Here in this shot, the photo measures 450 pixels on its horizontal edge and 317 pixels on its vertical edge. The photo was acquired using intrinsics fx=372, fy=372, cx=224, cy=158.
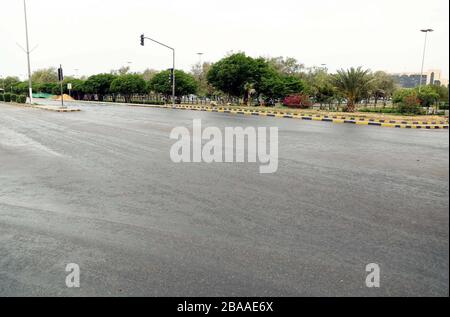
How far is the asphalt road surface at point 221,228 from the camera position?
342 centimetres

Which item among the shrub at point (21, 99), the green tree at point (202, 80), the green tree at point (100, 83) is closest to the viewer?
the shrub at point (21, 99)

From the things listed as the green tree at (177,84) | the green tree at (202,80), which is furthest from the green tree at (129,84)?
the green tree at (202,80)

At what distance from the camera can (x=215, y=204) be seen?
580 cm

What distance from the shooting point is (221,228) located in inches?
188

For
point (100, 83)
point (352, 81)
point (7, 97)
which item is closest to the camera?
point (352, 81)

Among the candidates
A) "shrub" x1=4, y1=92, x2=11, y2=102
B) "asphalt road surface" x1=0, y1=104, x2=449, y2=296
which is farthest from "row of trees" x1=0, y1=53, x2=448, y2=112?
"asphalt road surface" x1=0, y1=104, x2=449, y2=296

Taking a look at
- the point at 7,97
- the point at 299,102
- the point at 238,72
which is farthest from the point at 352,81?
the point at 7,97

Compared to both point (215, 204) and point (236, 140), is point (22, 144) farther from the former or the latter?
point (215, 204)

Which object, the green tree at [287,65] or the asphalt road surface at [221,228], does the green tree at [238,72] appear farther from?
the asphalt road surface at [221,228]

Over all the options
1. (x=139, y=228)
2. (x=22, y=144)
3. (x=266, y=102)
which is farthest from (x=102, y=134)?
(x=266, y=102)

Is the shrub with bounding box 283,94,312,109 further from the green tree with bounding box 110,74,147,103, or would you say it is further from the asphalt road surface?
the green tree with bounding box 110,74,147,103

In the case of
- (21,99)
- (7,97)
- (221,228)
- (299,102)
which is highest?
(299,102)

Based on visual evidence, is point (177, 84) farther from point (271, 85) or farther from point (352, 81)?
point (352, 81)

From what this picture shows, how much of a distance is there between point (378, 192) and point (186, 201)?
3.38 metres
